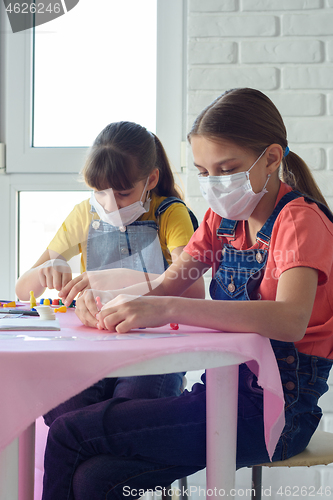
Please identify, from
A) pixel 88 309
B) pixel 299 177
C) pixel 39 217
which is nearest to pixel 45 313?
pixel 88 309

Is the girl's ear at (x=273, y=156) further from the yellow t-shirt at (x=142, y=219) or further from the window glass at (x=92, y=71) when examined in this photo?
the window glass at (x=92, y=71)

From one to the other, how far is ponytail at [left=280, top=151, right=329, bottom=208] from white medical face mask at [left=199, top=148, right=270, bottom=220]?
8cm

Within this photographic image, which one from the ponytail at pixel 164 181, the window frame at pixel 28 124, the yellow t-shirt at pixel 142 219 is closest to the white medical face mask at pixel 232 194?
the yellow t-shirt at pixel 142 219

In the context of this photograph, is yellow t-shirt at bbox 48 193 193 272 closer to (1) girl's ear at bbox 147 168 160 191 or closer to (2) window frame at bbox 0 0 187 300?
(1) girl's ear at bbox 147 168 160 191

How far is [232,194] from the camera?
2.89 ft

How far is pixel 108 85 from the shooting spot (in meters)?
1.62

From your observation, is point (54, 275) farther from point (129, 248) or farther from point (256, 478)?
point (256, 478)

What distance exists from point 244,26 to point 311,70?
0.24m

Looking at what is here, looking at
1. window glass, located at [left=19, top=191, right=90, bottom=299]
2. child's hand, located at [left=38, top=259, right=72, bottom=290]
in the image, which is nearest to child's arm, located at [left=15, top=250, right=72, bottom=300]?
child's hand, located at [left=38, top=259, right=72, bottom=290]

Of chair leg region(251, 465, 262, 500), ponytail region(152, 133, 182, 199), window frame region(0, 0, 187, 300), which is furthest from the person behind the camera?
window frame region(0, 0, 187, 300)

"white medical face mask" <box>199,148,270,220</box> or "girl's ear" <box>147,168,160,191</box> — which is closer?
"white medical face mask" <box>199,148,270,220</box>

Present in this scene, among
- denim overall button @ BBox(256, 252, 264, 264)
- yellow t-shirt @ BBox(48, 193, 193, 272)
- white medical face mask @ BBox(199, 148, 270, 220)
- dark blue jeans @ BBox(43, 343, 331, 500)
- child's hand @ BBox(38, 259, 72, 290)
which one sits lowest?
dark blue jeans @ BBox(43, 343, 331, 500)

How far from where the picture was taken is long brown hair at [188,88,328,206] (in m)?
0.87

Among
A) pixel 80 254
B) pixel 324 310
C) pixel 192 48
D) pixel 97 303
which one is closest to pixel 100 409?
pixel 97 303
